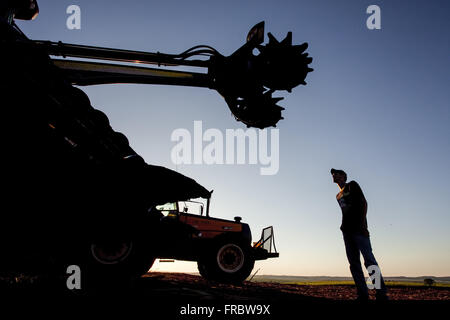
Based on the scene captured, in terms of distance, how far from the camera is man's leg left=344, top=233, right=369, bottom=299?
A: 410cm

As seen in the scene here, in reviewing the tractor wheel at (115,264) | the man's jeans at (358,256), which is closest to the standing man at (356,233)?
the man's jeans at (358,256)

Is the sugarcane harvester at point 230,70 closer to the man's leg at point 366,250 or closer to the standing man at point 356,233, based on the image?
the standing man at point 356,233

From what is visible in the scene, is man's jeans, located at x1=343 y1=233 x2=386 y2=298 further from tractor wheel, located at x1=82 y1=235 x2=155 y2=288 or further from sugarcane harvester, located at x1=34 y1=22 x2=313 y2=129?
tractor wheel, located at x1=82 y1=235 x2=155 y2=288

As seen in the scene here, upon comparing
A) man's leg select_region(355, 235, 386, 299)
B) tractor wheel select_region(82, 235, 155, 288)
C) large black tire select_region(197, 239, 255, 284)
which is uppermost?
man's leg select_region(355, 235, 386, 299)

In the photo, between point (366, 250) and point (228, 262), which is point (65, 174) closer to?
point (366, 250)

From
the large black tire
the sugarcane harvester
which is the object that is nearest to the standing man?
the sugarcane harvester

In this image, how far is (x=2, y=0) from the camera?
320cm

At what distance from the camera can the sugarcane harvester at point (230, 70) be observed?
3787 mm

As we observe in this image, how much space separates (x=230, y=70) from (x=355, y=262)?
127 inches

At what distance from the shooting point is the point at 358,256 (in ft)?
13.9

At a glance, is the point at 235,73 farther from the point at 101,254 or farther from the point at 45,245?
the point at 101,254

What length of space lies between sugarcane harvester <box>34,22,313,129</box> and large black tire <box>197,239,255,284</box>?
487 centimetres

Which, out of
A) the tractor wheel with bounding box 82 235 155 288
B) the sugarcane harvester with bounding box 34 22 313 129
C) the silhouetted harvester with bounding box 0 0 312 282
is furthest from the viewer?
the tractor wheel with bounding box 82 235 155 288
